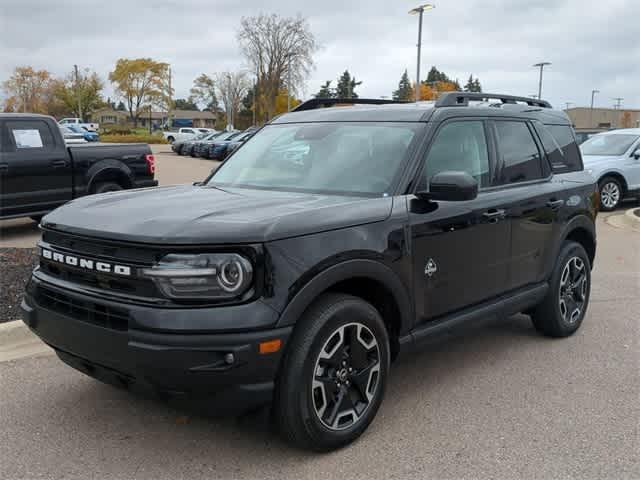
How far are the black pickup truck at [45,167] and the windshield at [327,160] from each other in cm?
585

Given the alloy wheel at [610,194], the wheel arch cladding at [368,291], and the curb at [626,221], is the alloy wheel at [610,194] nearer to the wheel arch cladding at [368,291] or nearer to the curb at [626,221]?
the curb at [626,221]

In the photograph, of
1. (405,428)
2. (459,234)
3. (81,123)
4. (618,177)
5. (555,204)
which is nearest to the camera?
(405,428)

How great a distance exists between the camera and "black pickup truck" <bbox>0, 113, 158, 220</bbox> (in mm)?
9305

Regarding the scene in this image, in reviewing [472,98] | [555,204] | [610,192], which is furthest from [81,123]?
[555,204]

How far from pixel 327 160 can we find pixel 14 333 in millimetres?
2788

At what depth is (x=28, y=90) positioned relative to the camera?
98.5 metres

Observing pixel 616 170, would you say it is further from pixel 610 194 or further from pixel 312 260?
pixel 312 260

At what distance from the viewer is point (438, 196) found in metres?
3.66

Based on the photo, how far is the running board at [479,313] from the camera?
3.79 m

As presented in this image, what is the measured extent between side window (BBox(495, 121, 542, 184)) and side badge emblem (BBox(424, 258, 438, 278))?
1.08 metres

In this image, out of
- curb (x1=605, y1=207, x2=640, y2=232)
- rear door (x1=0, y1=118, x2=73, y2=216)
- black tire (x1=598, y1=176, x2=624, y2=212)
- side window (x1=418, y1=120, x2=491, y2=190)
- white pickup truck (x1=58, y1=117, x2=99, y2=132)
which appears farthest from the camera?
white pickup truck (x1=58, y1=117, x2=99, y2=132)

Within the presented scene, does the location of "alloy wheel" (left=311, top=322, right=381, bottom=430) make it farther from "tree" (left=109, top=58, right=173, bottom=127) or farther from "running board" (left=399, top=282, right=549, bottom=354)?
"tree" (left=109, top=58, right=173, bottom=127)

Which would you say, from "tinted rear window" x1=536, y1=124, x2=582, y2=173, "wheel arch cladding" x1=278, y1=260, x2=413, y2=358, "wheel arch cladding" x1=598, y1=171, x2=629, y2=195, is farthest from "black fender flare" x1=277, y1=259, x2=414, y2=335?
"wheel arch cladding" x1=598, y1=171, x2=629, y2=195

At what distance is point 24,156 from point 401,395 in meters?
7.56
